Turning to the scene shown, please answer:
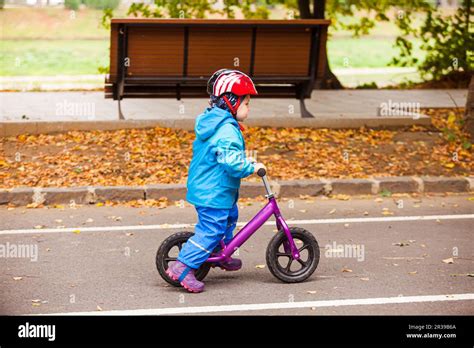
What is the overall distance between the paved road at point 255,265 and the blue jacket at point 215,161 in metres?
0.64

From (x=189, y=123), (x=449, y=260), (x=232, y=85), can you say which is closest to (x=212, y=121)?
(x=232, y=85)

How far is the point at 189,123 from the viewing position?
10.7 metres

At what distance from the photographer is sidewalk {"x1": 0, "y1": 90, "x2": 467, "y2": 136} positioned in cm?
1062

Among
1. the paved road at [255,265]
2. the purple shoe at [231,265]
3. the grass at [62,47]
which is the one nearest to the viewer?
the paved road at [255,265]

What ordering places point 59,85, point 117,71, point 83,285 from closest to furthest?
point 83,285 < point 117,71 < point 59,85

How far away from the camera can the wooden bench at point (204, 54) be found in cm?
1070

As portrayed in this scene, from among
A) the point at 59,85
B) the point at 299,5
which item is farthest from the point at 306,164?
the point at 59,85

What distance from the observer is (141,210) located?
8414 millimetres

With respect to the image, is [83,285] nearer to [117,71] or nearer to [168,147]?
[168,147]

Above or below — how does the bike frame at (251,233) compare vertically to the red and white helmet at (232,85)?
below

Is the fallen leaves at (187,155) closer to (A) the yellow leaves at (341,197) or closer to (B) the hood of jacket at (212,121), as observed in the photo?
(A) the yellow leaves at (341,197)

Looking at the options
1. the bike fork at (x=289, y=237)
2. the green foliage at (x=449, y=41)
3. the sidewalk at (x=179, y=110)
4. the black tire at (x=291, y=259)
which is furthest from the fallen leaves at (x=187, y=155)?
the green foliage at (x=449, y=41)

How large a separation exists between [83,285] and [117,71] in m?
4.99

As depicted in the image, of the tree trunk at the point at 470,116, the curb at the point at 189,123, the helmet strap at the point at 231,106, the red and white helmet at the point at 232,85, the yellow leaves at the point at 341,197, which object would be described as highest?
the red and white helmet at the point at 232,85
